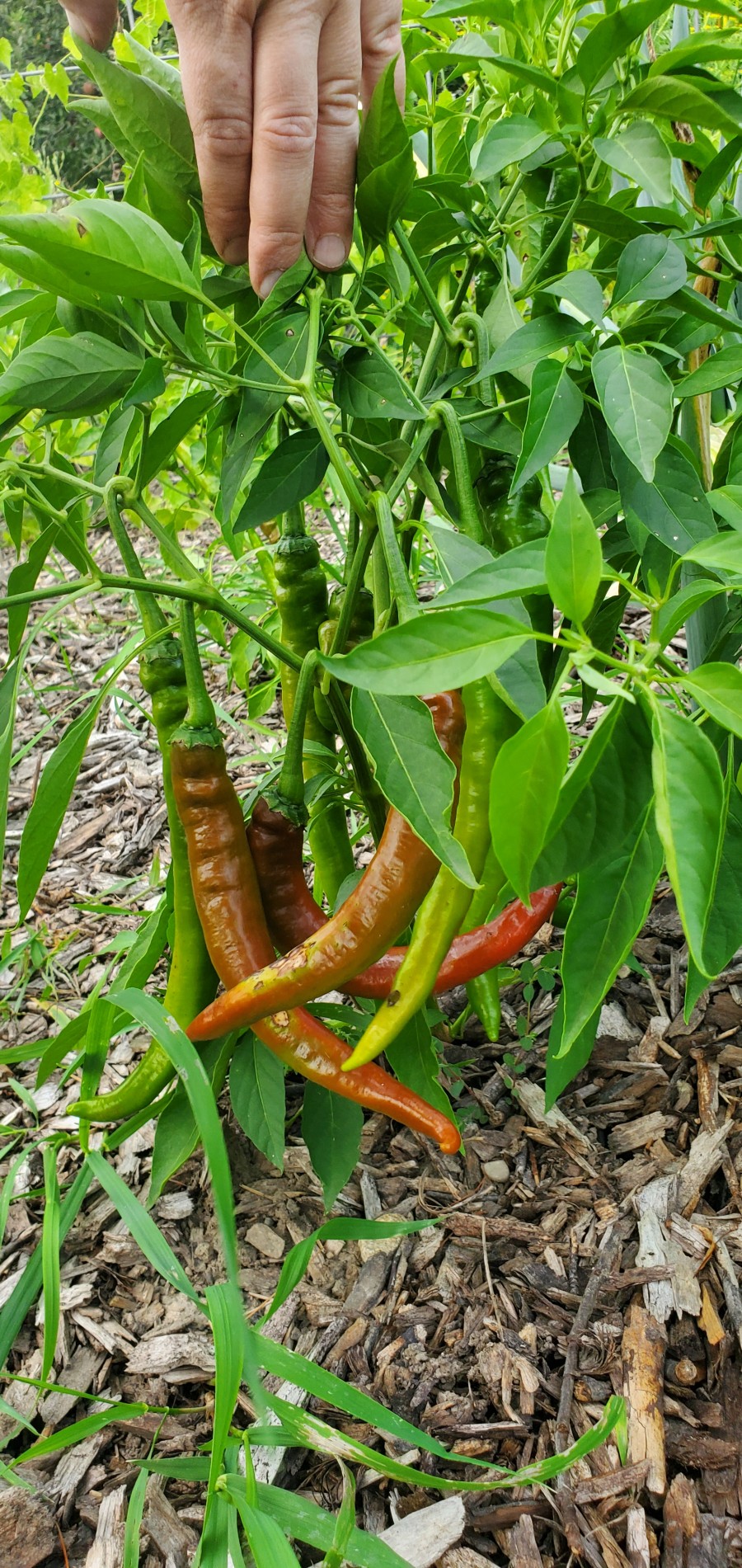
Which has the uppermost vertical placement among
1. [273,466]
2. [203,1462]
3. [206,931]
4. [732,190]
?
[732,190]

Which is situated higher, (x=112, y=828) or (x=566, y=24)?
(x=566, y=24)

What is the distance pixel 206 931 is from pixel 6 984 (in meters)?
0.99

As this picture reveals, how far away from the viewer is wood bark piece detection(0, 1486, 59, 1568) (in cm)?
102

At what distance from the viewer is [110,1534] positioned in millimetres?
1038

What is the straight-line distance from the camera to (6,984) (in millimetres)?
1905

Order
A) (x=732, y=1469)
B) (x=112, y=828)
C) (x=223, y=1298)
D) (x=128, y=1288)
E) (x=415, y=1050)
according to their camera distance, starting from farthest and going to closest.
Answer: (x=112, y=828)
(x=128, y=1288)
(x=415, y=1050)
(x=732, y=1469)
(x=223, y=1298)

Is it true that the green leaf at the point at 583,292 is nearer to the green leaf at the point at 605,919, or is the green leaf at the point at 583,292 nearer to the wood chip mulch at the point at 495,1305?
the green leaf at the point at 605,919

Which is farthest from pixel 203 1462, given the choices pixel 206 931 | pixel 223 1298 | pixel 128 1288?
pixel 206 931

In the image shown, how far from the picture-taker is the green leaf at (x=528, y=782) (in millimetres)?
620

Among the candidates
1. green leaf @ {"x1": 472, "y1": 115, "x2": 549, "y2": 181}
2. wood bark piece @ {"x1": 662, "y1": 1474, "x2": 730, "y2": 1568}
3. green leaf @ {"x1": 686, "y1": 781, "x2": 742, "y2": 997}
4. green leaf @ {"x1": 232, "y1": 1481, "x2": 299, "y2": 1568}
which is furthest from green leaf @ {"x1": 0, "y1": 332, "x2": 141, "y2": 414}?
wood bark piece @ {"x1": 662, "y1": 1474, "x2": 730, "y2": 1568}

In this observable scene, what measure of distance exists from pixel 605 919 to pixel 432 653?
11.6 inches

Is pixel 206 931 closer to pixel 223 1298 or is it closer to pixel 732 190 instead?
pixel 223 1298

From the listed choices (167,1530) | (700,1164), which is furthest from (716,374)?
(167,1530)

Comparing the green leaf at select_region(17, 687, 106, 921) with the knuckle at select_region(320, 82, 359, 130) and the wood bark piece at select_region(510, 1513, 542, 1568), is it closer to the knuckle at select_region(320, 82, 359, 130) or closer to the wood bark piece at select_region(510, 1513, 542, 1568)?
the knuckle at select_region(320, 82, 359, 130)
